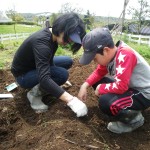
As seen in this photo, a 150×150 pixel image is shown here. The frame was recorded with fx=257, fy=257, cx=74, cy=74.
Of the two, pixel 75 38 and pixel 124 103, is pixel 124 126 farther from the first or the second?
pixel 75 38

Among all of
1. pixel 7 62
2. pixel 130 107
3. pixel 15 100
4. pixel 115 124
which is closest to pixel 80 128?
pixel 115 124

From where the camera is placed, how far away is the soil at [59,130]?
199cm

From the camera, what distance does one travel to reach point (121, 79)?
203 centimetres

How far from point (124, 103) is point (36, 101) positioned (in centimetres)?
102

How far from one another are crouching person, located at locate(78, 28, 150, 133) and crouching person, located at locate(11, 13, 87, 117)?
243 mm

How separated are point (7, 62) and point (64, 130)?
3021 mm

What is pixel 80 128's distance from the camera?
2.18m

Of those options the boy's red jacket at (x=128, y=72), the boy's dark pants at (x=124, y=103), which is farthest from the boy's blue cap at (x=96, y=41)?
the boy's dark pants at (x=124, y=103)

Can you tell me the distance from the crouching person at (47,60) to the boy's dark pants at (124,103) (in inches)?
7.8

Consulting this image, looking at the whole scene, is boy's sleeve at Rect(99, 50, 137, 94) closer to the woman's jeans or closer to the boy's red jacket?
the boy's red jacket

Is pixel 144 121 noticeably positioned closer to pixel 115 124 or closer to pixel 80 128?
pixel 115 124

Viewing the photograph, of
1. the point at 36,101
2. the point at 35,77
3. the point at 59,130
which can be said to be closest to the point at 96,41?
the point at 59,130

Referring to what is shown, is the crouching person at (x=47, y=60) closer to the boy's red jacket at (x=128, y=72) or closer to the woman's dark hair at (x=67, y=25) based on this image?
the woman's dark hair at (x=67, y=25)

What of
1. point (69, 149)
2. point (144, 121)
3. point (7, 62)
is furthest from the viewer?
point (7, 62)
